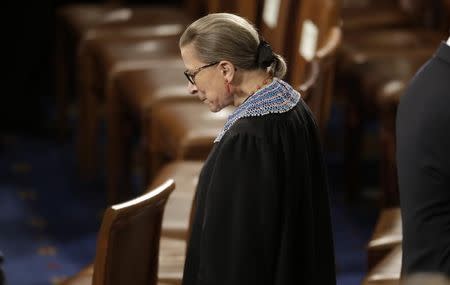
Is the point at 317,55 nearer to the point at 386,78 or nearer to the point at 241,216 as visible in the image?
the point at 386,78

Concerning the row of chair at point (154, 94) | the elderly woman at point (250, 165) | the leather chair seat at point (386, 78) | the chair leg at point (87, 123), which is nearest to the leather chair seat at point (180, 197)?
the row of chair at point (154, 94)

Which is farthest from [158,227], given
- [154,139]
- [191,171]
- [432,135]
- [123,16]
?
[123,16]

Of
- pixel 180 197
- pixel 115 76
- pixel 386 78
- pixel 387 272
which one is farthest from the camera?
pixel 115 76

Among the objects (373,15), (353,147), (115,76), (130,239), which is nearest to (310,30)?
(353,147)

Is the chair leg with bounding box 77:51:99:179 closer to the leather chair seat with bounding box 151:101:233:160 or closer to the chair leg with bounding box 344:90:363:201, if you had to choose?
the leather chair seat with bounding box 151:101:233:160

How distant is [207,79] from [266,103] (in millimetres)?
149

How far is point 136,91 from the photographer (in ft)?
14.8

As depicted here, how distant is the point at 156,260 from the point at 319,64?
3.07 feet

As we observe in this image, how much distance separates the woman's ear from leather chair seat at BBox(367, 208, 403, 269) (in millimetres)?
1110

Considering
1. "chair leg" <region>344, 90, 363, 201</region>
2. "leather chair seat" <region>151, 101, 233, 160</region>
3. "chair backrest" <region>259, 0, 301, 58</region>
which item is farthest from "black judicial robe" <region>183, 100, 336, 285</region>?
"chair leg" <region>344, 90, 363, 201</region>

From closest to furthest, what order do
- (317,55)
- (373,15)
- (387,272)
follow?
(387,272) → (317,55) → (373,15)

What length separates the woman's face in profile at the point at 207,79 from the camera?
230cm

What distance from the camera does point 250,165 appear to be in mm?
2227

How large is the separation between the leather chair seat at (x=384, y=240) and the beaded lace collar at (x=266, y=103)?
102 centimetres
